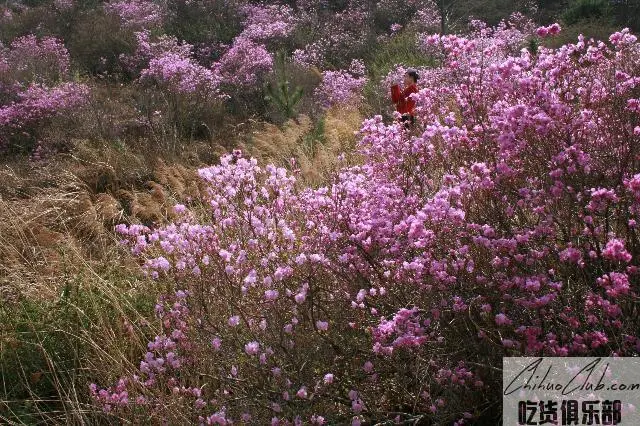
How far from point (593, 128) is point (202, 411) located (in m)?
2.11

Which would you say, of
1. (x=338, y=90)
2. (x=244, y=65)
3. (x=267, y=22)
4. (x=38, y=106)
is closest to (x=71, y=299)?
(x=38, y=106)

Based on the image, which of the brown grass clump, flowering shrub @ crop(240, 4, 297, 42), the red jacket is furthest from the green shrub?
the red jacket

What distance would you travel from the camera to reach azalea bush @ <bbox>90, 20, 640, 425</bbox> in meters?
2.56

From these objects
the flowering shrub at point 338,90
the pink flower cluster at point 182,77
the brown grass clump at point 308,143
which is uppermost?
the pink flower cluster at point 182,77

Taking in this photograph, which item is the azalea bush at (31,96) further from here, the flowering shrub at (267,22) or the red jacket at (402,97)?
the red jacket at (402,97)

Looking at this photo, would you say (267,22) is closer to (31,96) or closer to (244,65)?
(244,65)

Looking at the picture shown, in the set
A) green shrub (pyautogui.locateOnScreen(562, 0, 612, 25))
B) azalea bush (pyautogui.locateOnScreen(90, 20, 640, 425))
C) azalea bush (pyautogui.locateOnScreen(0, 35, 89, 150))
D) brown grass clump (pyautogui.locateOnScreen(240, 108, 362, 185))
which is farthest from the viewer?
green shrub (pyautogui.locateOnScreen(562, 0, 612, 25))

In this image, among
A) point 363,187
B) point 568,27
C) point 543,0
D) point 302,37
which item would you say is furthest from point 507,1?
point 363,187

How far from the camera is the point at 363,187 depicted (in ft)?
11.8

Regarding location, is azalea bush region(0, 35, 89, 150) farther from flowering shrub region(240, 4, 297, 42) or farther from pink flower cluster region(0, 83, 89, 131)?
flowering shrub region(240, 4, 297, 42)

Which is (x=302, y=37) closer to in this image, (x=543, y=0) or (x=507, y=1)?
(x=507, y=1)

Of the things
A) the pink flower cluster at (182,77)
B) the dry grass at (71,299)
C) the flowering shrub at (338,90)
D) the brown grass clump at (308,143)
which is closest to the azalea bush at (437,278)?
the dry grass at (71,299)

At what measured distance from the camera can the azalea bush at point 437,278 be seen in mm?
2557

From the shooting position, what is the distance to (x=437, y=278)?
2.62m
